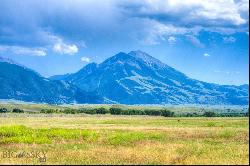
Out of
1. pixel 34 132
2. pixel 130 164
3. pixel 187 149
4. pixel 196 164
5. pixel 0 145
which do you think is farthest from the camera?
pixel 34 132

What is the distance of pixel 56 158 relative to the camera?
114 ft

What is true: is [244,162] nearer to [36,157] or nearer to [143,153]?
[143,153]

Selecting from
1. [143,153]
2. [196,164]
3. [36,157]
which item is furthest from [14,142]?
[196,164]

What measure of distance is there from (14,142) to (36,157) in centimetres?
1548

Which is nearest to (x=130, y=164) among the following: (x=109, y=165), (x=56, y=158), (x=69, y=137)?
(x=109, y=165)

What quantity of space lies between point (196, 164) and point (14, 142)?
2671cm

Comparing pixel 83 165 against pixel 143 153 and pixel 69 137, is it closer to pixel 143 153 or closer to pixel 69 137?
pixel 143 153

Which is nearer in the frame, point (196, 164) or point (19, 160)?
point (196, 164)

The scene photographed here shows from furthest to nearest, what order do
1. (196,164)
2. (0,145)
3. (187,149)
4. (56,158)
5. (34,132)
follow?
1. (34,132)
2. (0,145)
3. (187,149)
4. (56,158)
5. (196,164)

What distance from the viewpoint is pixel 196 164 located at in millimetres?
28922

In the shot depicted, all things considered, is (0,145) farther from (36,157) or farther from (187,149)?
(187,149)

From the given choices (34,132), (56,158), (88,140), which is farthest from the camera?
(34,132)

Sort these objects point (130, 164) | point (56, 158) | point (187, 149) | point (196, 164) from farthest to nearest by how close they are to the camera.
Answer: point (187, 149) → point (56, 158) → point (130, 164) → point (196, 164)

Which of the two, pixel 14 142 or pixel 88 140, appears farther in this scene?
pixel 88 140
